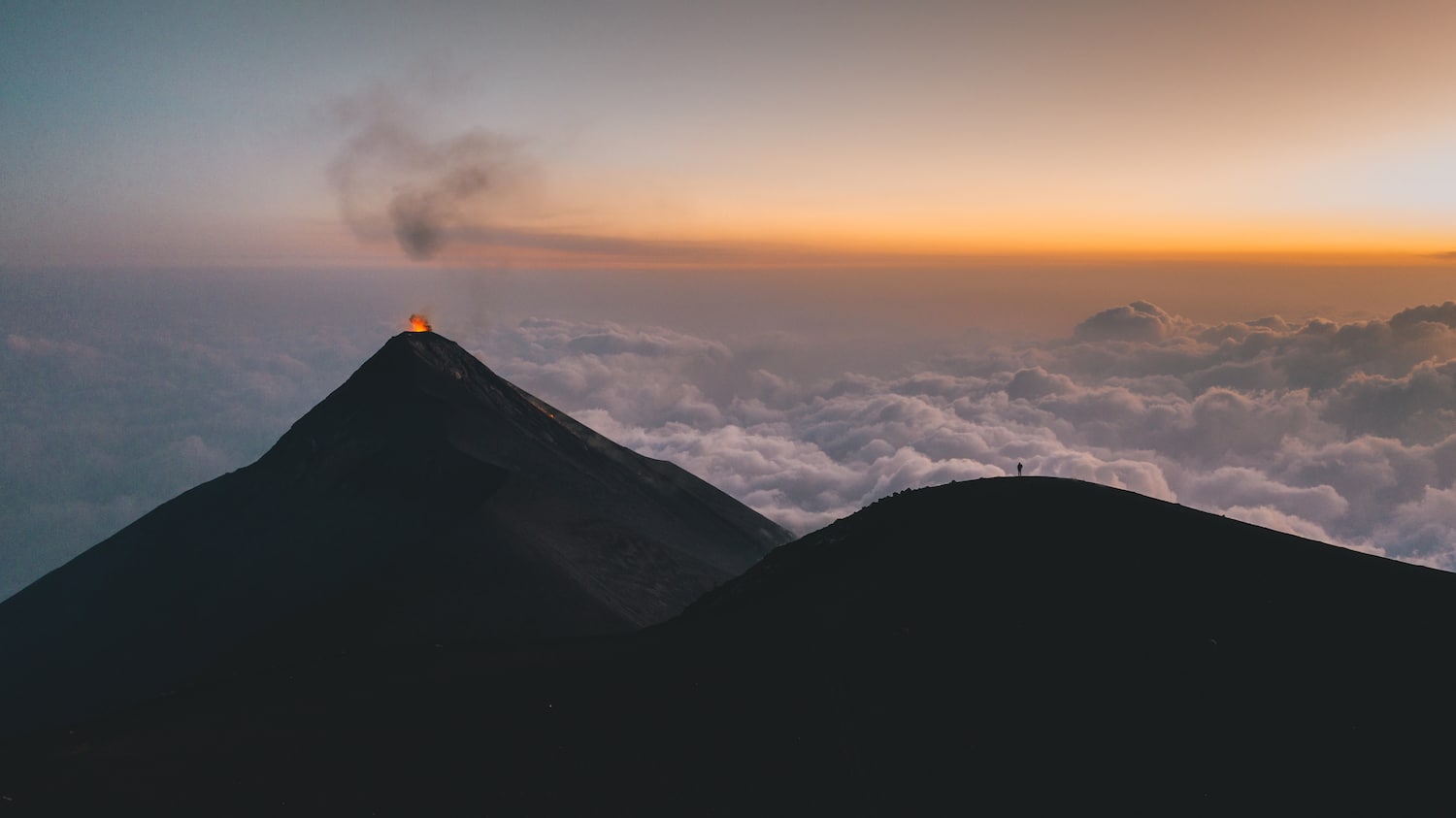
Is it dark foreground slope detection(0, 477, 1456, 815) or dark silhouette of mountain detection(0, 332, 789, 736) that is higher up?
dark foreground slope detection(0, 477, 1456, 815)

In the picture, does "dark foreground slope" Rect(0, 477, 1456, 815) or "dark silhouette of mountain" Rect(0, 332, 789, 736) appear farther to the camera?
"dark silhouette of mountain" Rect(0, 332, 789, 736)

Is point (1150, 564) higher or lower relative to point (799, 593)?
higher

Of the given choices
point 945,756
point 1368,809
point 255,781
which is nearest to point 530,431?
point 255,781

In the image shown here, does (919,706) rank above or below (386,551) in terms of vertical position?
above

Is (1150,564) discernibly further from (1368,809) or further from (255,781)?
(255,781)

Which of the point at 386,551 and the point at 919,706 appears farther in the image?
the point at 386,551

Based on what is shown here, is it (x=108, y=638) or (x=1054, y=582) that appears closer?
(x=1054, y=582)
